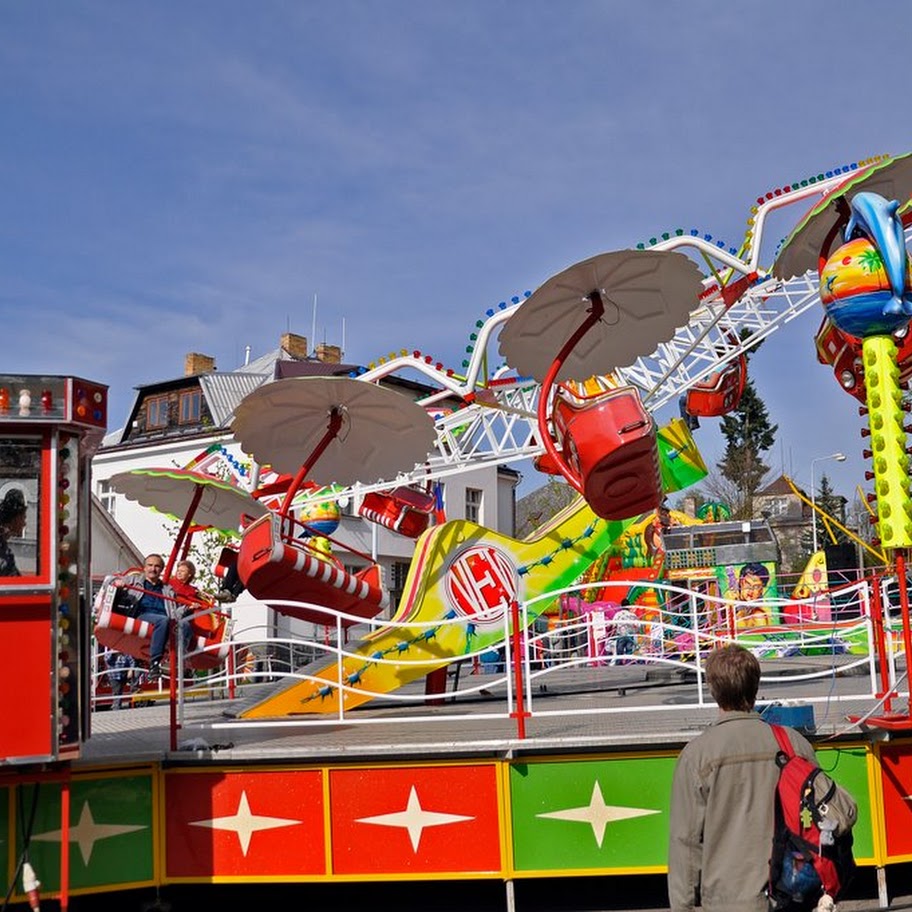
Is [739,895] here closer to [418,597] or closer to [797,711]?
[797,711]

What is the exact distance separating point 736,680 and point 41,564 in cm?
430

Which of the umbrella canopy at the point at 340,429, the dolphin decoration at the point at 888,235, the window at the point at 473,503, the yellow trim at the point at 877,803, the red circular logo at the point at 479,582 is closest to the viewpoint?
the yellow trim at the point at 877,803

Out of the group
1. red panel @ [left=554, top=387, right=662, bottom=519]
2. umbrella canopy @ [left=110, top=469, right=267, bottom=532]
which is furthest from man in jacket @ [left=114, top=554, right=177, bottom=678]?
red panel @ [left=554, top=387, right=662, bottom=519]

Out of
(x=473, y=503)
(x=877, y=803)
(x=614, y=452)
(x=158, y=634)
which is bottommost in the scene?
(x=877, y=803)

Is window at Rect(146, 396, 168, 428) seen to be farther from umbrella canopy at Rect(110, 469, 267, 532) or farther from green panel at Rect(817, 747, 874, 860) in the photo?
green panel at Rect(817, 747, 874, 860)

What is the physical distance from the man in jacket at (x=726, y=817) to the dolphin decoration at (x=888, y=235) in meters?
5.56

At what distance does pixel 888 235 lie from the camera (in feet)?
29.7

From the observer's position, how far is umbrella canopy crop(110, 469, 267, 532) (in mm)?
13008

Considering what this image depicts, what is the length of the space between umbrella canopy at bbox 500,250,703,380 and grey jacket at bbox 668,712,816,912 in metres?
5.69

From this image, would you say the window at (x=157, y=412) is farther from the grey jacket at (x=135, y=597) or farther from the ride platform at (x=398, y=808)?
the ride platform at (x=398, y=808)

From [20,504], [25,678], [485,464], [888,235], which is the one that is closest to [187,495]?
[485,464]

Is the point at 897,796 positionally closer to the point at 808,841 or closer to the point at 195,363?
the point at 808,841

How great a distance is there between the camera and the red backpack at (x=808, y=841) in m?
3.95

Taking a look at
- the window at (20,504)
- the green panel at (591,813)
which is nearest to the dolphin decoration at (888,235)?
the green panel at (591,813)
